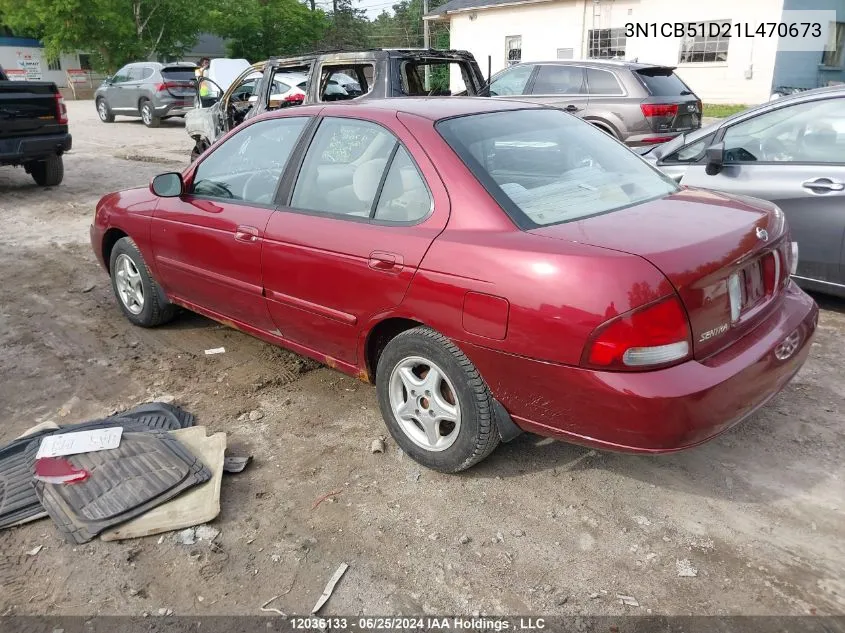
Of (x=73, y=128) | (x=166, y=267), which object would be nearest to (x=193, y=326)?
(x=166, y=267)

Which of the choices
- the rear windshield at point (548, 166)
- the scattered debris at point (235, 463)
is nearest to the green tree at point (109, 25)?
the rear windshield at point (548, 166)

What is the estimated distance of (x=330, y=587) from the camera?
2.55 metres

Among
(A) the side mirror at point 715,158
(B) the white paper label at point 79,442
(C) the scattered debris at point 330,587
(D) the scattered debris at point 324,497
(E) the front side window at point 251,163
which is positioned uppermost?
(E) the front side window at point 251,163

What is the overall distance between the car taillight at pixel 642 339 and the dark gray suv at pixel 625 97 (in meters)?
7.45

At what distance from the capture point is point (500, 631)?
7.72 ft

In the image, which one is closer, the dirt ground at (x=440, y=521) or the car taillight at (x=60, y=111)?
the dirt ground at (x=440, y=521)

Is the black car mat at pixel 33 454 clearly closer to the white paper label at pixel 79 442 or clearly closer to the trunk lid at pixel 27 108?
the white paper label at pixel 79 442

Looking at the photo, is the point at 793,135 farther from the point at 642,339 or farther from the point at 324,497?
the point at 324,497

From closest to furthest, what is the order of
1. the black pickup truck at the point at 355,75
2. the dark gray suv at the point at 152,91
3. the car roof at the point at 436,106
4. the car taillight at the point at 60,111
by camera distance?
the car roof at the point at 436,106 → the black pickup truck at the point at 355,75 → the car taillight at the point at 60,111 → the dark gray suv at the point at 152,91

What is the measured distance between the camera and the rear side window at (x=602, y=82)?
959 cm

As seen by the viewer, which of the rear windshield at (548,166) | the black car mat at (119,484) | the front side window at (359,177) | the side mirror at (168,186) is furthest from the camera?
the side mirror at (168,186)

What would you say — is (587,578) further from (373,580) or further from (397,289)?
(397,289)

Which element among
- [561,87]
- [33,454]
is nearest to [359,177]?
[33,454]

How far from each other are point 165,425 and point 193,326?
166 cm
